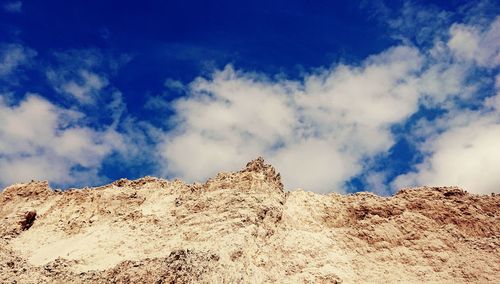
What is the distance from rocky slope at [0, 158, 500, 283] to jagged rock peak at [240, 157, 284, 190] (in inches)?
3.3

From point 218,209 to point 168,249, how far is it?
3634 mm

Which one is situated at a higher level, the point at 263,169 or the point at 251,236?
the point at 263,169

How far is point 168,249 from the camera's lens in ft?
79.1

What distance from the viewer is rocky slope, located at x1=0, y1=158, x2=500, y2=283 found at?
2311 cm

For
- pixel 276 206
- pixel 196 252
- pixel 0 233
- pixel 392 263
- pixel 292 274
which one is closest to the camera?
pixel 196 252

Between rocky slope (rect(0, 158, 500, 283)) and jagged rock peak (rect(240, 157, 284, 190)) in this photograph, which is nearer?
rocky slope (rect(0, 158, 500, 283))

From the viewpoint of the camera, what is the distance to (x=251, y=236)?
24188 mm

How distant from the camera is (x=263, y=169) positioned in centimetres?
2969

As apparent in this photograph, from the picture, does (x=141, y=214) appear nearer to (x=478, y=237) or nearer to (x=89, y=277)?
(x=89, y=277)

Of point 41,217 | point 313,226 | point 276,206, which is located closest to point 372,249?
point 313,226

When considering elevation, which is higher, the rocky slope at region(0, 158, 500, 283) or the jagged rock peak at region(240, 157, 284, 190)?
the jagged rock peak at region(240, 157, 284, 190)

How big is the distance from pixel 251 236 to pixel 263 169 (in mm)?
6300

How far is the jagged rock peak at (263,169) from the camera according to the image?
1160 inches

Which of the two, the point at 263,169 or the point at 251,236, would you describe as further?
the point at 263,169
